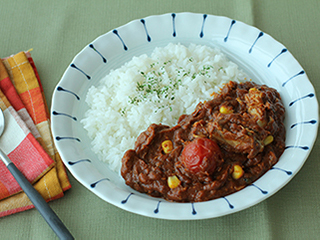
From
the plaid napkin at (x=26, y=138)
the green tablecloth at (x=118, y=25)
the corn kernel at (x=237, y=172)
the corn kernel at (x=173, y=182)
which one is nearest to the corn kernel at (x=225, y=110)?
the corn kernel at (x=237, y=172)

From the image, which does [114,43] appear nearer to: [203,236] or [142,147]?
[142,147]

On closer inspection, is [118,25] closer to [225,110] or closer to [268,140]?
[225,110]

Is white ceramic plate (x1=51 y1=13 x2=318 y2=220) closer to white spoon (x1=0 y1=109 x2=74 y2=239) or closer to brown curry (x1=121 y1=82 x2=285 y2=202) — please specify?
brown curry (x1=121 y1=82 x2=285 y2=202)

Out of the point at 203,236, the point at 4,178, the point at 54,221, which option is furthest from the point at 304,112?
the point at 4,178

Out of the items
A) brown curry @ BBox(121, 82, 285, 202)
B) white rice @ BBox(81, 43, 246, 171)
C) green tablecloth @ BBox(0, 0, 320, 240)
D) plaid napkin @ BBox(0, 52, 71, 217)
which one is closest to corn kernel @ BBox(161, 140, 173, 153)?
brown curry @ BBox(121, 82, 285, 202)

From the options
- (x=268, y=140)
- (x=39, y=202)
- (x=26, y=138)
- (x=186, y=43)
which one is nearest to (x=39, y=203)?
(x=39, y=202)
